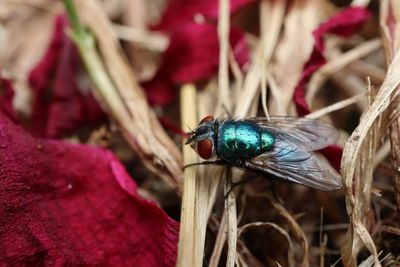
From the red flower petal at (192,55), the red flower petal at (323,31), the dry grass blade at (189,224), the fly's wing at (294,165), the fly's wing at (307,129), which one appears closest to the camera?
the dry grass blade at (189,224)

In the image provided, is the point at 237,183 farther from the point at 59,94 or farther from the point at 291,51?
the point at 59,94

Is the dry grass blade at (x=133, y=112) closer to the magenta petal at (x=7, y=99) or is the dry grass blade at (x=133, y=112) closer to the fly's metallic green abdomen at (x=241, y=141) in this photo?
the fly's metallic green abdomen at (x=241, y=141)

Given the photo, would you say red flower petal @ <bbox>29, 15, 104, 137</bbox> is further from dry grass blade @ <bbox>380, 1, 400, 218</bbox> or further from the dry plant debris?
dry grass blade @ <bbox>380, 1, 400, 218</bbox>

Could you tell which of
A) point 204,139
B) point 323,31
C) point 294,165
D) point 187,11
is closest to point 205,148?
point 204,139

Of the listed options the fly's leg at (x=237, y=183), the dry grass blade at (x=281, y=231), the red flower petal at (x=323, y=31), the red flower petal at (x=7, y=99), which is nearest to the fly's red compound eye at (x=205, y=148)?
the fly's leg at (x=237, y=183)

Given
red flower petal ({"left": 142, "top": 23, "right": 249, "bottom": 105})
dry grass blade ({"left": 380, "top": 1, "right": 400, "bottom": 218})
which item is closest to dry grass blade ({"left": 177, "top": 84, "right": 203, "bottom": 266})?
red flower petal ({"left": 142, "top": 23, "right": 249, "bottom": 105})

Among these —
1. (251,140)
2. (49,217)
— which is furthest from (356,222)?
(49,217)

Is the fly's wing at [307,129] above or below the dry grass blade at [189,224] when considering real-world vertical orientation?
above

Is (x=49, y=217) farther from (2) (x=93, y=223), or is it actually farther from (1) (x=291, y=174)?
(1) (x=291, y=174)
